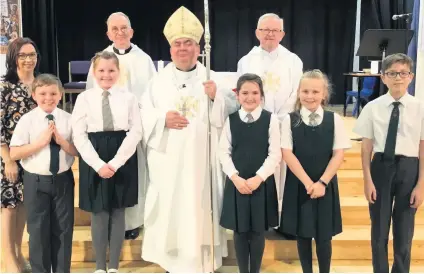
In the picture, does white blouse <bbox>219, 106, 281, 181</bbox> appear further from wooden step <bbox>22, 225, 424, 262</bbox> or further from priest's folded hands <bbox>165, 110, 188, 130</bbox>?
wooden step <bbox>22, 225, 424, 262</bbox>

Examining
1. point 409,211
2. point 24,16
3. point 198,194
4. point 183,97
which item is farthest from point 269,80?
point 24,16

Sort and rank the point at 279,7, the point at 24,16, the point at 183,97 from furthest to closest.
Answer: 1. the point at 279,7
2. the point at 24,16
3. the point at 183,97

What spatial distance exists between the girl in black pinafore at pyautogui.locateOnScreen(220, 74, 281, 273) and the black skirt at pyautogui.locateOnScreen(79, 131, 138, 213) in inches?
24.0

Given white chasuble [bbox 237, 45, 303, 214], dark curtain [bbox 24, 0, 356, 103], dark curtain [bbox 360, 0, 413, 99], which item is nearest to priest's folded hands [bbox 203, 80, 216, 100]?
white chasuble [bbox 237, 45, 303, 214]

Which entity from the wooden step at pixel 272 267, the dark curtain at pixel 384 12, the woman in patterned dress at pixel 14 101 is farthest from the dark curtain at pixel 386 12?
the woman in patterned dress at pixel 14 101

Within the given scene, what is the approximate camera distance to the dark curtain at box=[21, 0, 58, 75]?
7.86 m

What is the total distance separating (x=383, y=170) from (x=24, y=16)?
6862mm

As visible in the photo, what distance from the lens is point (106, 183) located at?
281 centimetres

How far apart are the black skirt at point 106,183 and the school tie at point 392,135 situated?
1.52 metres

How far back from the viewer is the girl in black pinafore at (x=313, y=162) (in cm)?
264

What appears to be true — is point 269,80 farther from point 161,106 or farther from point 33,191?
point 33,191

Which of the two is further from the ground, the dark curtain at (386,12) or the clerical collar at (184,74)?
the dark curtain at (386,12)

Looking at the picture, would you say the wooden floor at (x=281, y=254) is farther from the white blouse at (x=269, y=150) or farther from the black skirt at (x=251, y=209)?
the white blouse at (x=269, y=150)

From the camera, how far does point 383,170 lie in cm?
268
